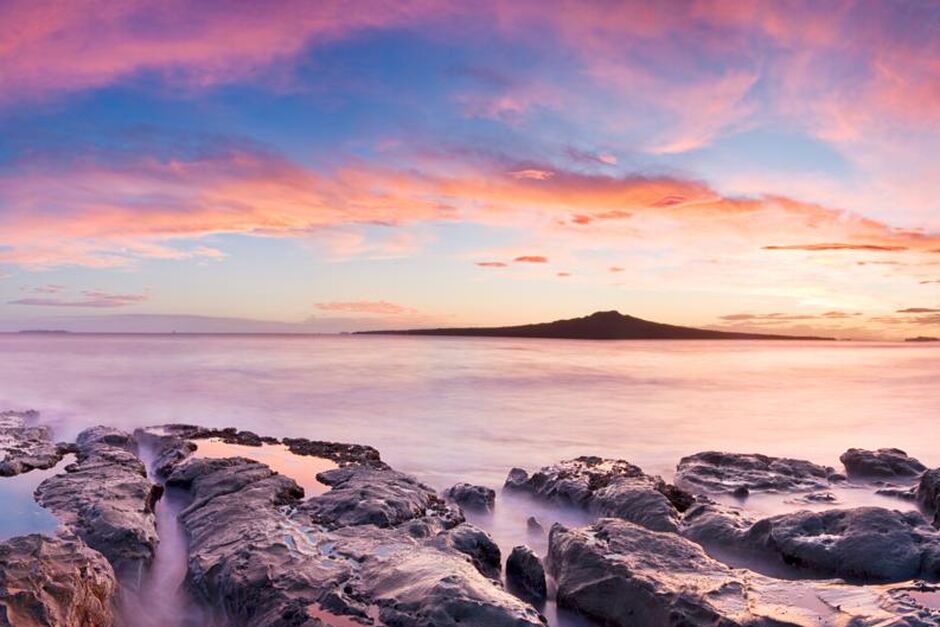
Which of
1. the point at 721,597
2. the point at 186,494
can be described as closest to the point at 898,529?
the point at 721,597

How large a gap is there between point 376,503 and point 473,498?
2174 millimetres

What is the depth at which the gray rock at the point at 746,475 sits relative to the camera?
10883 mm

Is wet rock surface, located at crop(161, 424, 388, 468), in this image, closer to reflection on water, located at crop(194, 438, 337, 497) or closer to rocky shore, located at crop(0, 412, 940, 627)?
reflection on water, located at crop(194, 438, 337, 497)

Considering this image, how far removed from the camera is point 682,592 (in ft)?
18.0

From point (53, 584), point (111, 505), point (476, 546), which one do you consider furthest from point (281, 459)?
point (53, 584)

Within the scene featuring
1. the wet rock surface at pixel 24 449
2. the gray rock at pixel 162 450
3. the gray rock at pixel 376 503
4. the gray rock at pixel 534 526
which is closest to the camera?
the gray rock at pixel 376 503

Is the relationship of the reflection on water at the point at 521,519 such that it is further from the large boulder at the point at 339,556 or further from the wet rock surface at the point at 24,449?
the wet rock surface at the point at 24,449

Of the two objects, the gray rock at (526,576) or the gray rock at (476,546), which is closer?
the gray rock at (526,576)

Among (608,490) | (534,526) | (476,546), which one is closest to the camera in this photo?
(476,546)

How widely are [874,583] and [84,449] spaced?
12.5m

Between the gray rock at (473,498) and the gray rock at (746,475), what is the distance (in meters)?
3.57

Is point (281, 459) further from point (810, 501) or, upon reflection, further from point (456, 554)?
point (810, 501)

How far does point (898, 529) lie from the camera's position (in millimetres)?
6973

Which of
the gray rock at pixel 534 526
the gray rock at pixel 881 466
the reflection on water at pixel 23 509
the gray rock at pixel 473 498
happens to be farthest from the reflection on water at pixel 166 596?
the gray rock at pixel 881 466
